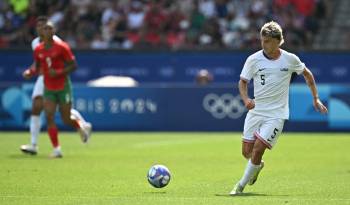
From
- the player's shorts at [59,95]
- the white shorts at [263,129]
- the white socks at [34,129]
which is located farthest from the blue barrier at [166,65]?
the white shorts at [263,129]

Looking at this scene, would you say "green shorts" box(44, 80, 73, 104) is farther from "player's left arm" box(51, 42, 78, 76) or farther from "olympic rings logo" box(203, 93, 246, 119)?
"olympic rings logo" box(203, 93, 246, 119)

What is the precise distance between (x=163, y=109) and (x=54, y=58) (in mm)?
9025

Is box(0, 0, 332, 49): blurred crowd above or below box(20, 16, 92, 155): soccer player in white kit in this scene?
below

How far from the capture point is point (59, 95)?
19047 millimetres

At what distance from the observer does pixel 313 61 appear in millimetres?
30469

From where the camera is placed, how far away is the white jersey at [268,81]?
12766mm

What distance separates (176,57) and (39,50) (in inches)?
484

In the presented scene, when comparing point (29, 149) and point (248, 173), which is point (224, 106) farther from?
point (248, 173)

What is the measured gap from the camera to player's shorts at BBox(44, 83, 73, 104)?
19.0m

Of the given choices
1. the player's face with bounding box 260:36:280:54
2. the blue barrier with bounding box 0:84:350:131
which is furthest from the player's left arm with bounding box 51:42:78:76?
the blue barrier with bounding box 0:84:350:131

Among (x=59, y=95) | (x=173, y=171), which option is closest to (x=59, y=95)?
(x=59, y=95)

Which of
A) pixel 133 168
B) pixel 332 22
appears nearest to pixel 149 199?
pixel 133 168

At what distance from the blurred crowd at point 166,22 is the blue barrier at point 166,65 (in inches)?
13.5

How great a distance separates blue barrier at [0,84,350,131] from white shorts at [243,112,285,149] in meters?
14.3
